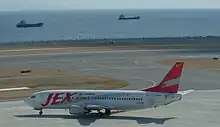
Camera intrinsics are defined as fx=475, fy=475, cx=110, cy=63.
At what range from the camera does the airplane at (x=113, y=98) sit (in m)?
65.1

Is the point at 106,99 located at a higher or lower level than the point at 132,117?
higher

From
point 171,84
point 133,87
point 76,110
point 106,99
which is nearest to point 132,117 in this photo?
point 106,99

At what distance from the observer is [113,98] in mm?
66375

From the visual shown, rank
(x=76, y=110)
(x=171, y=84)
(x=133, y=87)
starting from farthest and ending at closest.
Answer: (x=133, y=87), (x=76, y=110), (x=171, y=84)

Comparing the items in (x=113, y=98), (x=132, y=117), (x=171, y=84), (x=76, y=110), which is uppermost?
(x=171, y=84)

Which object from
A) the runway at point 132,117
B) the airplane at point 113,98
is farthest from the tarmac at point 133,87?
the airplane at point 113,98

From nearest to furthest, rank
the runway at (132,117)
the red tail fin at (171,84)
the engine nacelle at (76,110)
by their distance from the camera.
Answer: the runway at (132,117) < the red tail fin at (171,84) < the engine nacelle at (76,110)

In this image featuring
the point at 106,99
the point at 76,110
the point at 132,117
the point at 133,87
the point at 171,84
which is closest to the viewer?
the point at 171,84

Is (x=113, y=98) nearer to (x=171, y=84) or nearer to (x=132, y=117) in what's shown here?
(x=132, y=117)

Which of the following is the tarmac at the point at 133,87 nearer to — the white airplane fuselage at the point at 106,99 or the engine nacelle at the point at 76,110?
the engine nacelle at the point at 76,110

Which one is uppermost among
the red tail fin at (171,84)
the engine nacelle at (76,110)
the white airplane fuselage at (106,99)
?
the red tail fin at (171,84)

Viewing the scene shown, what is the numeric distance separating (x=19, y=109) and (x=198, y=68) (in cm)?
6903

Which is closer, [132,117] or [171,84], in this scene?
[171,84]

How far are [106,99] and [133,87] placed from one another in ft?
106
